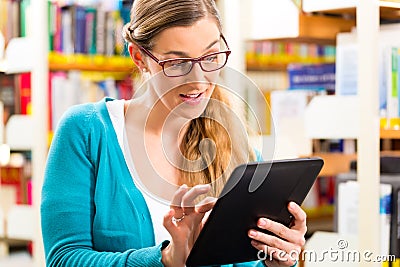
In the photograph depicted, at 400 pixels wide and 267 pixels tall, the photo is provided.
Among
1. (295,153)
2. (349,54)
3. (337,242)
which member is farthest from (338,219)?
(349,54)

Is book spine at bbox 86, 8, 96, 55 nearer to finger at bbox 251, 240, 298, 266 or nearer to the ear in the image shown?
the ear

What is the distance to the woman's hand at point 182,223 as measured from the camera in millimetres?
1310

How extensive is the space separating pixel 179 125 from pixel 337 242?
3.48ft

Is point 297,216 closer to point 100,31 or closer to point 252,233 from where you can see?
point 252,233

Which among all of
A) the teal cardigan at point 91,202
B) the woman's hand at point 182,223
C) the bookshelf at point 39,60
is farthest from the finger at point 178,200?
the bookshelf at point 39,60

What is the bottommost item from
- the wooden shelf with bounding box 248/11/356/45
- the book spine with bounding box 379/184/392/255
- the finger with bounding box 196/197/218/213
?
the book spine with bounding box 379/184/392/255

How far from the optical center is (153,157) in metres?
1.47

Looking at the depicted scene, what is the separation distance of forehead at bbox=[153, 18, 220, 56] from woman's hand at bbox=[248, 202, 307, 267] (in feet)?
1.11

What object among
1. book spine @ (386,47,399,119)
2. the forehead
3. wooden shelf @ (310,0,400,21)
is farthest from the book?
the forehead

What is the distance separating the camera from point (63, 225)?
1.45 m

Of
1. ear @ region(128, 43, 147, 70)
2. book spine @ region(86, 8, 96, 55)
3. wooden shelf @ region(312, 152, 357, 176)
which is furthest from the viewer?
book spine @ region(86, 8, 96, 55)

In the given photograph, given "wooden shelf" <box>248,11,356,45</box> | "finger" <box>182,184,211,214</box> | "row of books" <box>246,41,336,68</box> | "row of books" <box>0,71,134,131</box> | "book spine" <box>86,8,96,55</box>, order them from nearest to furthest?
"finger" <box>182,184,211,214</box> < "wooden shelf" <box>248,11,356,45</box> < "row of books" <box>0,71,134,131</box> < "book spine" <box>86,8,96,55</box> < "row of books" <box>246,41,336,68</box>

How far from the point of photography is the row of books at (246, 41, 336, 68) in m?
3.70

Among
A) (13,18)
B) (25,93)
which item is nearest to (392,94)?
(25,93)
